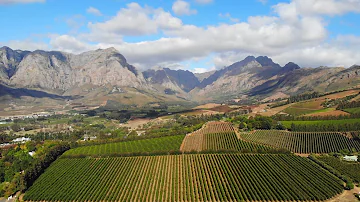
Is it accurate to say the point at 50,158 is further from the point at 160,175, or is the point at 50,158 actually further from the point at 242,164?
the point at 242,164

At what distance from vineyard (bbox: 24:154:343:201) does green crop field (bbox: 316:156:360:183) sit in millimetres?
6153

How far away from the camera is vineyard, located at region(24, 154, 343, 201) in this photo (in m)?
80.8

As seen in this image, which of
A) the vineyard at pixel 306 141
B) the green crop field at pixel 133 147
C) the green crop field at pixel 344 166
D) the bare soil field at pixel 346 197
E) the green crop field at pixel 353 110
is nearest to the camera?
the bare soil field at pixel 346 197

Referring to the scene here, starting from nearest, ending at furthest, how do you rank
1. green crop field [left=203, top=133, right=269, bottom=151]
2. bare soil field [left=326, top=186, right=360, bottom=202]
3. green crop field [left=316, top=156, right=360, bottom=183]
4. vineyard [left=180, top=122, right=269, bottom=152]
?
Result: bare soil field [left=326, top=186, right=360, bottom=202]
green crop field [left=316, top=156, right=360, bottom=183]
green crop field [left=203, top=133, right=269, bottom=151]
vineyard [left=180, top=122, right=269, bottom=152]

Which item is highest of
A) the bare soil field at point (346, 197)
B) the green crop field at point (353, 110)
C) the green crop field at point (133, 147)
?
→ the green crop field at point (353, 110)

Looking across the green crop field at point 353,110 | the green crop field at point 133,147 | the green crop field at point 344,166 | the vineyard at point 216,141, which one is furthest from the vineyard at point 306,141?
the green crop field at point 353,110

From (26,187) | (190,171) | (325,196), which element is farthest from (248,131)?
(26,187)

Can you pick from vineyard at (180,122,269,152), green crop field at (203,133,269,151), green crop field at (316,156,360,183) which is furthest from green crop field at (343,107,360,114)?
green crop field at (203,133,269,151)

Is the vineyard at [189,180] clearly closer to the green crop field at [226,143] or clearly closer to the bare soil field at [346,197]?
the bare soil field at [346,197]

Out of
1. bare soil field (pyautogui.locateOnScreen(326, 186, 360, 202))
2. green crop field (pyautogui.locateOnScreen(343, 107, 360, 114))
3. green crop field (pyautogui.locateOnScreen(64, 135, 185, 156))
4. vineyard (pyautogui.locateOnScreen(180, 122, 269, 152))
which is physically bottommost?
bare soil field (pyautogui.locateOnScreen(326, 186, 360, 202))

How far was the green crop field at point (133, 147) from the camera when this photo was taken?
123688mm

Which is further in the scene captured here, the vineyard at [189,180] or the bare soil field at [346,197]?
the vineyard at [189,180]

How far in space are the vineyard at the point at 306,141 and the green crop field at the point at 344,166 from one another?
37.1ft

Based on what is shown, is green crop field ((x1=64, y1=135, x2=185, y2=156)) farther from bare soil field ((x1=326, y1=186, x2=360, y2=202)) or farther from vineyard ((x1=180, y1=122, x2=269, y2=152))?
bare soil field ((x1=326, y1=186, x2=360, y2=202))
